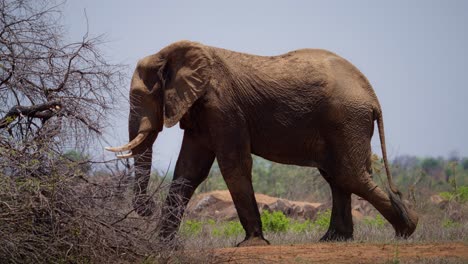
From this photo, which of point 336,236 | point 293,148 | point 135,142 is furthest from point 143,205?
point 336,236

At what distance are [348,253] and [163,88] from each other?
386 cm

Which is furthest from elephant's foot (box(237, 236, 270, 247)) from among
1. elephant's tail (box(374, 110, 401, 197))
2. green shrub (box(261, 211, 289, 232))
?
green shrub (box(261, 211, 289, 232))

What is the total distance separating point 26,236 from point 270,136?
5.27 metres

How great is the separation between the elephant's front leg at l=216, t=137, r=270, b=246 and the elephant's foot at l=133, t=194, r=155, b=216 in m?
2.82

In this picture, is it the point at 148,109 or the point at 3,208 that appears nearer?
the point at 3,208

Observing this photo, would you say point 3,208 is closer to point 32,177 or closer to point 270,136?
point 32,177

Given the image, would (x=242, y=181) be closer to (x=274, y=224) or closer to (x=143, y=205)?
(x=143, y=205)

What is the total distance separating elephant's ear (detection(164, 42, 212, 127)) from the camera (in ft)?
42.5

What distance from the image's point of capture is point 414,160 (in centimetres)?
7950

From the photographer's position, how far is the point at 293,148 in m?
13.6

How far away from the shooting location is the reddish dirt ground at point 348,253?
1073 cm

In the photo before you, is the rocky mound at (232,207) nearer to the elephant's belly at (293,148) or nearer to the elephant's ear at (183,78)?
the elephant's belly at (293,148)

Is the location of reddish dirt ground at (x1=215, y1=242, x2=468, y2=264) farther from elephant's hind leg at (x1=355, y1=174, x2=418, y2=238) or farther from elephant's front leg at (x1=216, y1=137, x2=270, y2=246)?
elephant's hind leg at (x1=355, y1=174, x2=418, y2=238)

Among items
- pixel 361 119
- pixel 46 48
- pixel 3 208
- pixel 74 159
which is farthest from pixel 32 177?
pixel 361 119
